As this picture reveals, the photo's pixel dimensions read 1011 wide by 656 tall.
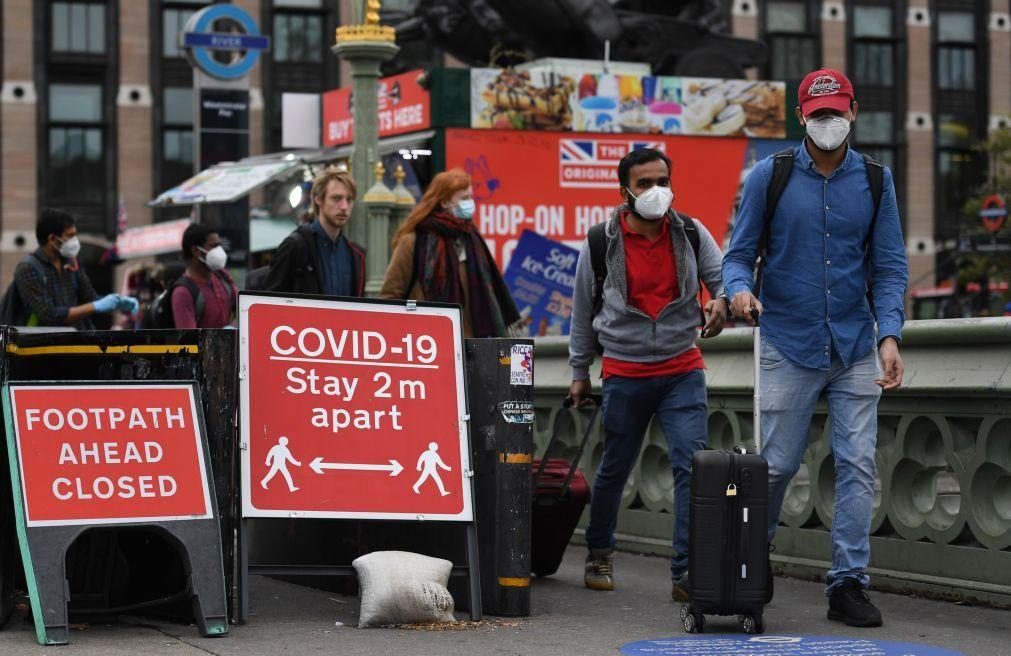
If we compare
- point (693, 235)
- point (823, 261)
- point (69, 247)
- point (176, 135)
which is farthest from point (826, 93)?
point (176, 135)

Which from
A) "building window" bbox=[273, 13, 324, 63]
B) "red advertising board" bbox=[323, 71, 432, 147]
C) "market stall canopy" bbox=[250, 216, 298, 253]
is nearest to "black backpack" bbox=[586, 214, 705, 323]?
"red advertising board" bbox=[323, 71, 432, 147]

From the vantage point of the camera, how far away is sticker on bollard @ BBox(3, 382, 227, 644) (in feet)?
20.3

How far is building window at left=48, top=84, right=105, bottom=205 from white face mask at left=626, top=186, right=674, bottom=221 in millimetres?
47299

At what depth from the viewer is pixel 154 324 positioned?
10578 millimetres

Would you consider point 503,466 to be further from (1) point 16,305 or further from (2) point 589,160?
(2) point 589,160

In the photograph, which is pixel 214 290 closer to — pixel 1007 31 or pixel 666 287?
pixel 666 287

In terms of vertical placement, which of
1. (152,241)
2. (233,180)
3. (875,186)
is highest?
(233,180)

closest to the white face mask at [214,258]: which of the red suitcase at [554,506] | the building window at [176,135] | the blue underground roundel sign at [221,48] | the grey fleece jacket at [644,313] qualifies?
the red suitcase at [554,506]

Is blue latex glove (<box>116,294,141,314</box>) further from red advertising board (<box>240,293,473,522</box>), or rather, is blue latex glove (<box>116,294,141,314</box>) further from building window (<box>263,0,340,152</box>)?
building window (<box>263,0,340,152</box>)

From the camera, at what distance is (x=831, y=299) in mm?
6691

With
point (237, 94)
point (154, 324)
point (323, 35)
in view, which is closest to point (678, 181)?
point (237, 94)

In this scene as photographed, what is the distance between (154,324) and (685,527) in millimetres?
4296

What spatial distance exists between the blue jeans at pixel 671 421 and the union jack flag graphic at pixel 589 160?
1142 centimetres

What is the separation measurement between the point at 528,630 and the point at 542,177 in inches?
499
